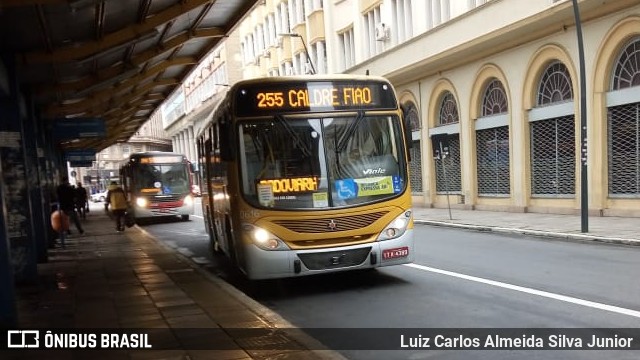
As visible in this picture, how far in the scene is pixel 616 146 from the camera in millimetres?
16359

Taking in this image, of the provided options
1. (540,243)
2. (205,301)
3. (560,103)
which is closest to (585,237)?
(540,243)

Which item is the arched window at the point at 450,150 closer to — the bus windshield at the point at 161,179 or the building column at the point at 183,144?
the bus windshield at the point at 161,179

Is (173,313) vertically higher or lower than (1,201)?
lower

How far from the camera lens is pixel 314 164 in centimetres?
793

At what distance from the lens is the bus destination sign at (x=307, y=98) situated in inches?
317

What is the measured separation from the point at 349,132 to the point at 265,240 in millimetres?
2006

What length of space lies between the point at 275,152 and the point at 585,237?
8381mm

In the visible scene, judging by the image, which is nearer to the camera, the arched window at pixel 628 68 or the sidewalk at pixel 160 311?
the sidewalk at pixel 160 311

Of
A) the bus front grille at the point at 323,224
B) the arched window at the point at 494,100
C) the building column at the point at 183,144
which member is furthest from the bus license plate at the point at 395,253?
the building column at the point at 183,144

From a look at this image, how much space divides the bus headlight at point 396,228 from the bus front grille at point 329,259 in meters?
0.50

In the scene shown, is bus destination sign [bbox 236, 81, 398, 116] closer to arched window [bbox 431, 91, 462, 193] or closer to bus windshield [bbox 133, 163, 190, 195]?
arched window [bbox 431, 91, 462, 193]

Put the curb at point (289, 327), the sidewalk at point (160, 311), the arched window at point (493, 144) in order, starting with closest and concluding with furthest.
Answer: the curb at point (289, 327) < the sidewalk at point (160, 311) < the arched window at point (493, 144)

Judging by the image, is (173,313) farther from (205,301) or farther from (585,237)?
(585,237)

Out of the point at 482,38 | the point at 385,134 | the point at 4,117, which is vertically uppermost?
the point at 482,38
